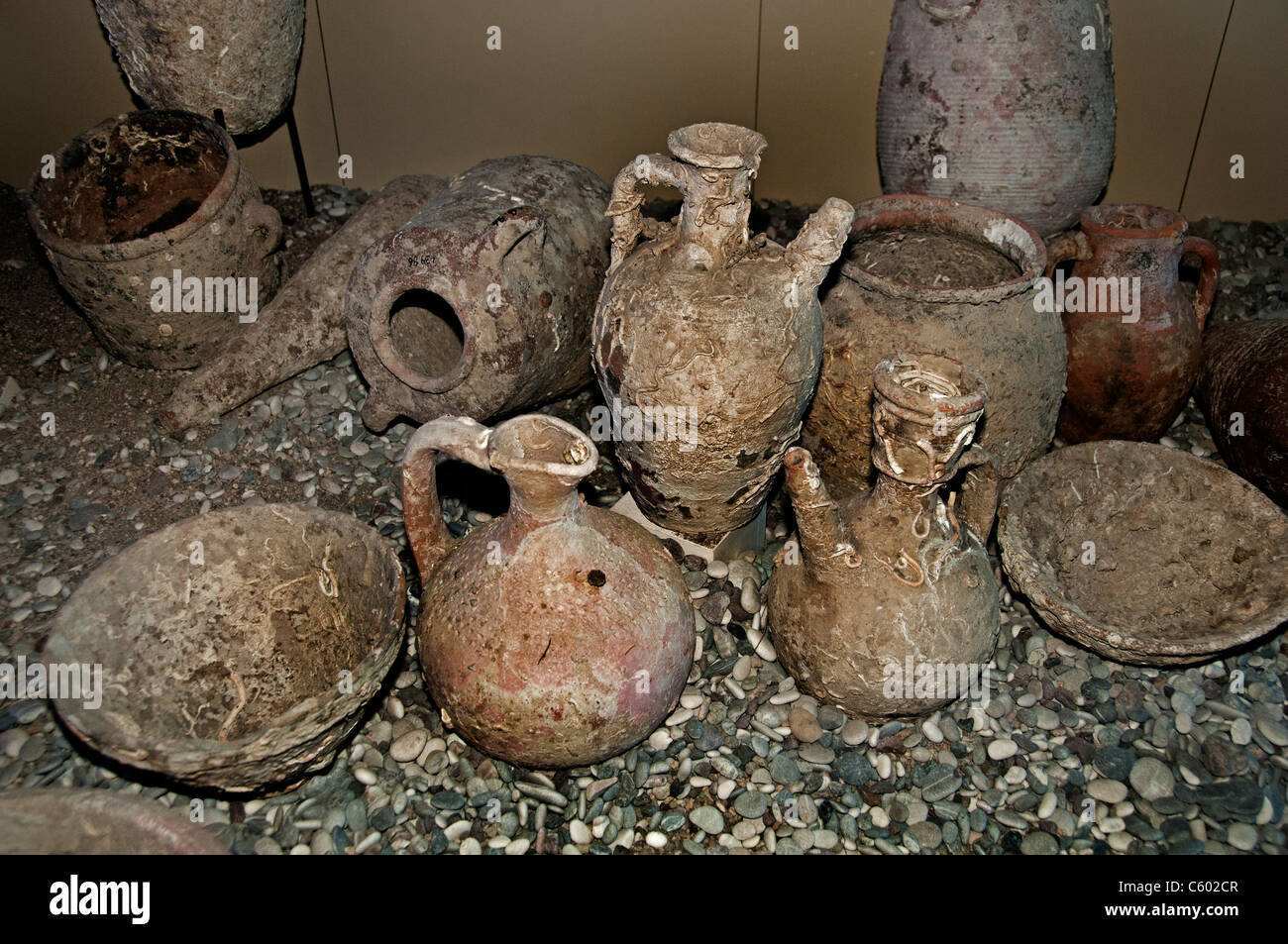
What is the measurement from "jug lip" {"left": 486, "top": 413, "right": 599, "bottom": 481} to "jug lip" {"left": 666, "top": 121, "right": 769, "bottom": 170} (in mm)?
973

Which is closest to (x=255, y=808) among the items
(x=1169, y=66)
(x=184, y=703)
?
(x=184, y=703)

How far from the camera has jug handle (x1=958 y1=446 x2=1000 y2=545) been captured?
9.72 ft

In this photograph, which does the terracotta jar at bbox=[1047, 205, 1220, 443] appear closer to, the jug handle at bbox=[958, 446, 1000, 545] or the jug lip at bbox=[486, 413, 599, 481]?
the jug handle at bbox=[958, 446, 1000, 545]

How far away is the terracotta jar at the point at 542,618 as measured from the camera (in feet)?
8.42

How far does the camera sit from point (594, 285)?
13.1 feet

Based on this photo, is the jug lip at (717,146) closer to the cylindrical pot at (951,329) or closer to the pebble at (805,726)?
the cylindrical pot at (951,329)

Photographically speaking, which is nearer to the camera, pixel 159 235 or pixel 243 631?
pixel 243 631

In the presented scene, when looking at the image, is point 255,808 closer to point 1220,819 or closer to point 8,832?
point 8,832

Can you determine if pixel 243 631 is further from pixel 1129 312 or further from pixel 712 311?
pixel 1129 312

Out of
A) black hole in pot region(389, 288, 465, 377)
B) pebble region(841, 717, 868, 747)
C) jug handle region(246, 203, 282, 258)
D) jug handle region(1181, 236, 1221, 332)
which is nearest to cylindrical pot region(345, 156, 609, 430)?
black hole in pot region(389, 288, 465, 377)

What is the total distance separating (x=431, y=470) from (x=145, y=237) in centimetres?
237

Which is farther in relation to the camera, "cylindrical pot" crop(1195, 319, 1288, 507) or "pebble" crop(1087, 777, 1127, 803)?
"cylindrical pot" crop(1195, 319, 1288, 507)

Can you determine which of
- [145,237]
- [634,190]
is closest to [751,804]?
[634,190]

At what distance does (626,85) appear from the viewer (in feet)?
16.7
